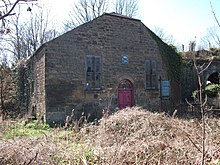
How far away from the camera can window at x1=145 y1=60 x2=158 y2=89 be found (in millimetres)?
18562

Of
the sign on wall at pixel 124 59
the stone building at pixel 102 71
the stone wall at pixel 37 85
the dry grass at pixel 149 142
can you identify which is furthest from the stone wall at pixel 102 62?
the dry grass at pixel 149 142

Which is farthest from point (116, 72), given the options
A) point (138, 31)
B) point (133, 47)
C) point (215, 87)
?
point (215, 87)

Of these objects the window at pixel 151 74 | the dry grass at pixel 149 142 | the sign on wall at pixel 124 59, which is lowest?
the dry grass at pixel 149 142

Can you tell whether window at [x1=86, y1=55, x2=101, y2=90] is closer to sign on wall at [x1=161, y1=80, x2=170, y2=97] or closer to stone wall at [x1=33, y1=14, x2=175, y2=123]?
stone wall at [x1=33, y1=14, x2=175, y2=123]

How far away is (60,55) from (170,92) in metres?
8.48

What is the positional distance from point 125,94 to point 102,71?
2.28 metres

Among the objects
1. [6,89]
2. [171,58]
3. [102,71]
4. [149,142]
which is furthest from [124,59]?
[149,142]

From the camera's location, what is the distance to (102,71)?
16469 millimetres

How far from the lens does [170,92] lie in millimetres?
19469

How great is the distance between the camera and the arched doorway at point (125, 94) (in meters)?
17.3

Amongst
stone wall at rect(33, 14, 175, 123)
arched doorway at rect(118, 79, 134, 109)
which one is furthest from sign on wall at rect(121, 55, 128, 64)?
arched doorway at rect(118, 79, 134, 109)

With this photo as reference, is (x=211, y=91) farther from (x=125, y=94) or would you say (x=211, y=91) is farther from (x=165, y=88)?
(x=125, y=94)

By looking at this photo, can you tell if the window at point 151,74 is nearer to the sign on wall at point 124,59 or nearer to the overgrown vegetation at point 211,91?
the sign on wall at point 124,59

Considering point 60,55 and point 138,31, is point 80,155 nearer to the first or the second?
point 60,55
